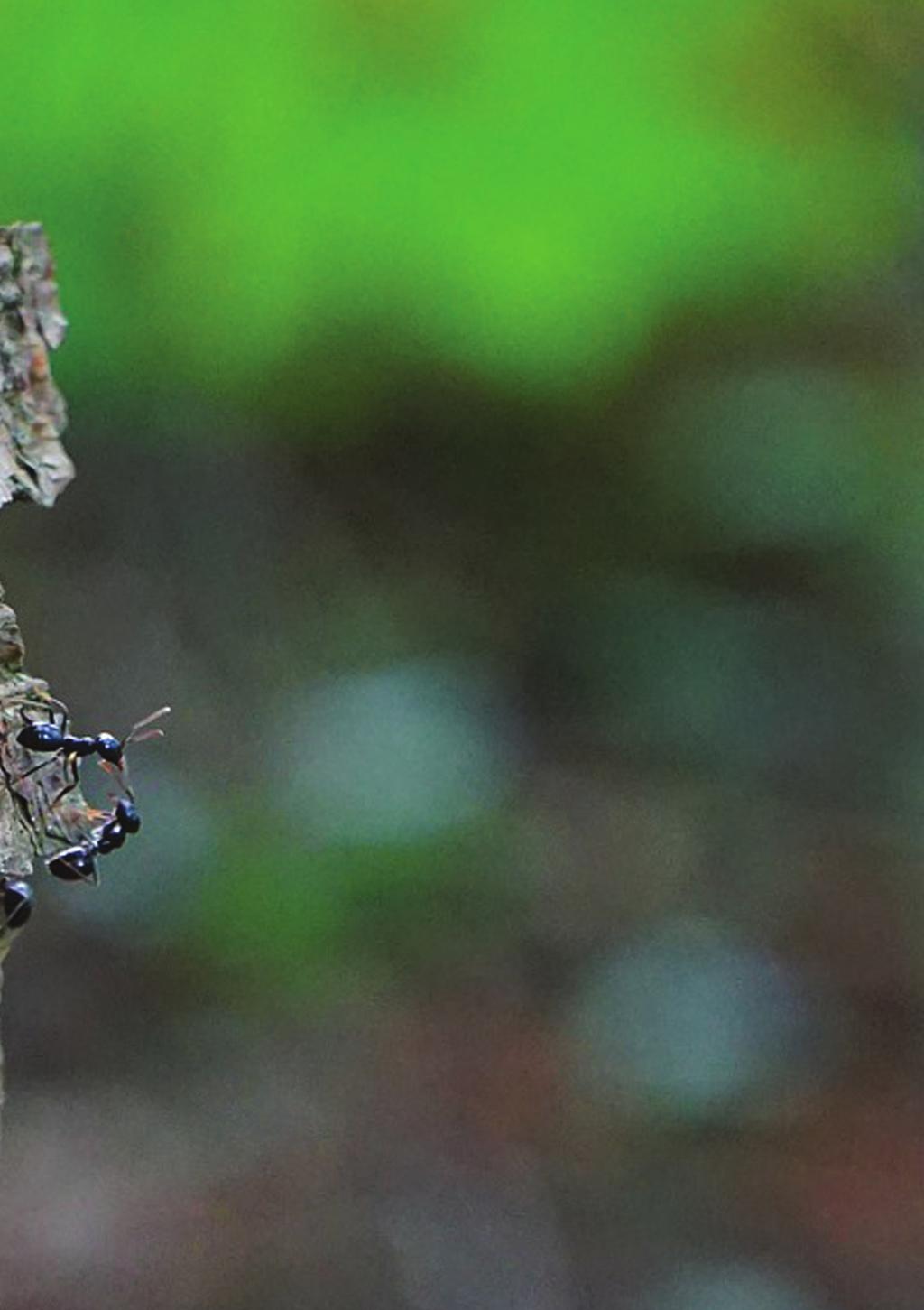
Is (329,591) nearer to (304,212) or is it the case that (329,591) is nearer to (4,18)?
(304,212)

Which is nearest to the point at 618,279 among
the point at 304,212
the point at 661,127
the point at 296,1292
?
the point at 661,127

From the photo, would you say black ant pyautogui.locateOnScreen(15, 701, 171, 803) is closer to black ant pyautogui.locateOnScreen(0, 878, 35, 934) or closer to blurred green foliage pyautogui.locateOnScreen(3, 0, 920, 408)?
black ant pyautogui.locateOnScreen(0, 878, 35, 934)

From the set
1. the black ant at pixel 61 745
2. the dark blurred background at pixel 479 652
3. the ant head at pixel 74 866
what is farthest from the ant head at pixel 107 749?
the dark blurred background at pixel 479 652

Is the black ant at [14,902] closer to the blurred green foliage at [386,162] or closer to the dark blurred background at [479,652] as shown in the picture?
the dark blurred background at [479,652]

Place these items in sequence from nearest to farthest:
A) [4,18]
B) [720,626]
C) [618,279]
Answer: [4,18] < [618,279] < [720,626]

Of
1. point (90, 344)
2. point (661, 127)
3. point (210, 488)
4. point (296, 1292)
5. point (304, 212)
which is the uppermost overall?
point (661, 127)

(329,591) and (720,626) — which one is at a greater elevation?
(720,626)
